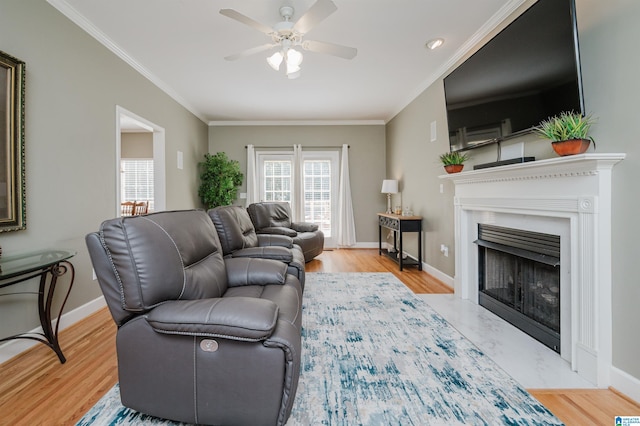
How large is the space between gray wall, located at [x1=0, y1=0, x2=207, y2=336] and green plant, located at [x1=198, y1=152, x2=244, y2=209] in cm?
220

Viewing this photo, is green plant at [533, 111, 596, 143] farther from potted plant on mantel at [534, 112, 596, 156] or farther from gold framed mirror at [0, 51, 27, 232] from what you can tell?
gold framed mirror at [0, 51, 27, 232]

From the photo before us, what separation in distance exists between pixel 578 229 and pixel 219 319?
2.12 metres

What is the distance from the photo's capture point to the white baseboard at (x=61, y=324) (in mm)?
2043

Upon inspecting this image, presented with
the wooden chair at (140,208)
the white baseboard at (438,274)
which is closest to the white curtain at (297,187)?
the white baseboard at (438,274)

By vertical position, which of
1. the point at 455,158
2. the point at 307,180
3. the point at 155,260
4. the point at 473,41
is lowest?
the point at 155,260

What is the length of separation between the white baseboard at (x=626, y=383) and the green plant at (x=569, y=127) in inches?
52.7

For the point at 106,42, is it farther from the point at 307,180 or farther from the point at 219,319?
the point at 307,180

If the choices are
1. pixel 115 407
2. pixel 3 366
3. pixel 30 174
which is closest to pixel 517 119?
pixel 115 407

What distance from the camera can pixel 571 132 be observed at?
1.77 m

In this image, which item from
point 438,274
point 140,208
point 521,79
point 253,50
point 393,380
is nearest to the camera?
point 393,380

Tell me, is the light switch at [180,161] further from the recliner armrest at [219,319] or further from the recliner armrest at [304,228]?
the recliner armrest at [219,319]

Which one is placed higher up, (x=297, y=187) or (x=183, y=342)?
(x=297, y=187)

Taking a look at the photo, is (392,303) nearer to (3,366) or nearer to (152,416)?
(152,416)

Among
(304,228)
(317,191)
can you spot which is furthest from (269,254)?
(317,191)
